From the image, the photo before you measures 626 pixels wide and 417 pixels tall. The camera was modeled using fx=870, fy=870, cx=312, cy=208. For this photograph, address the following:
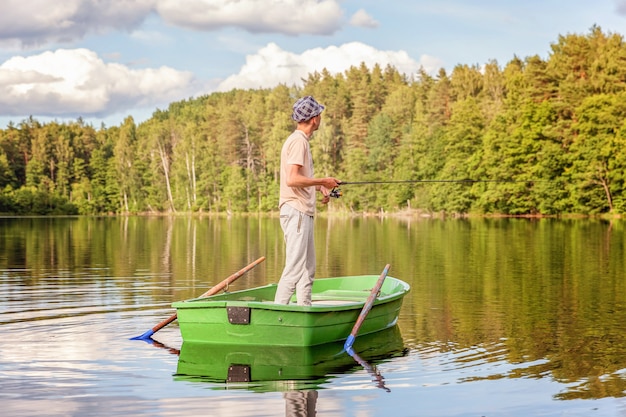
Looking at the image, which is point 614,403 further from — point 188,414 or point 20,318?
point 20,318

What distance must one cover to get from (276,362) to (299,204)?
186 centimetres

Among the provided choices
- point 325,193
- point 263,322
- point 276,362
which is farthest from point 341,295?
point 276,362

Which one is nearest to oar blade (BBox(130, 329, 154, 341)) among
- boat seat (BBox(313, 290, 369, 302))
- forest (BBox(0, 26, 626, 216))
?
boat seat (BBox(313, 290, 369, 302))

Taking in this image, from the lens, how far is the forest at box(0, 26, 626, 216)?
67125 millimetres

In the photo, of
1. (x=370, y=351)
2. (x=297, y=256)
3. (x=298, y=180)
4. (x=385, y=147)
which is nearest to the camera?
(x=298, y=180)

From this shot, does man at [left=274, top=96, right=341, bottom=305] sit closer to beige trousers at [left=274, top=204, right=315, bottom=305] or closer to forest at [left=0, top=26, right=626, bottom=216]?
beige trousers at [left=274, top=204, right=315, bottom=305]

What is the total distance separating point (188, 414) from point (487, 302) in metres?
8.49

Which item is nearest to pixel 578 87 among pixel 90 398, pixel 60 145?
pixel 90 398

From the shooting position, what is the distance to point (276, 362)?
30.1ft

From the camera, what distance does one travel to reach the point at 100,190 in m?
122

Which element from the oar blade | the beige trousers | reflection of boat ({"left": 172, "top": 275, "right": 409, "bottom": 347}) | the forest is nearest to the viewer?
reflection of boat ({"left": 172, "top": 275, "right": 409, "bottom": 347})

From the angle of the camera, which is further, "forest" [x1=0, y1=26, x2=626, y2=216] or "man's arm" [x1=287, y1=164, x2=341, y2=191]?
"forest" [x1=0, y1=26, x2=626, y2=216]

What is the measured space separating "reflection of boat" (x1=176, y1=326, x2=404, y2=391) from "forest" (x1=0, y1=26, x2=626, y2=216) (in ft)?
87.3

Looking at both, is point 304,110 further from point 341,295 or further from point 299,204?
point 341,295
